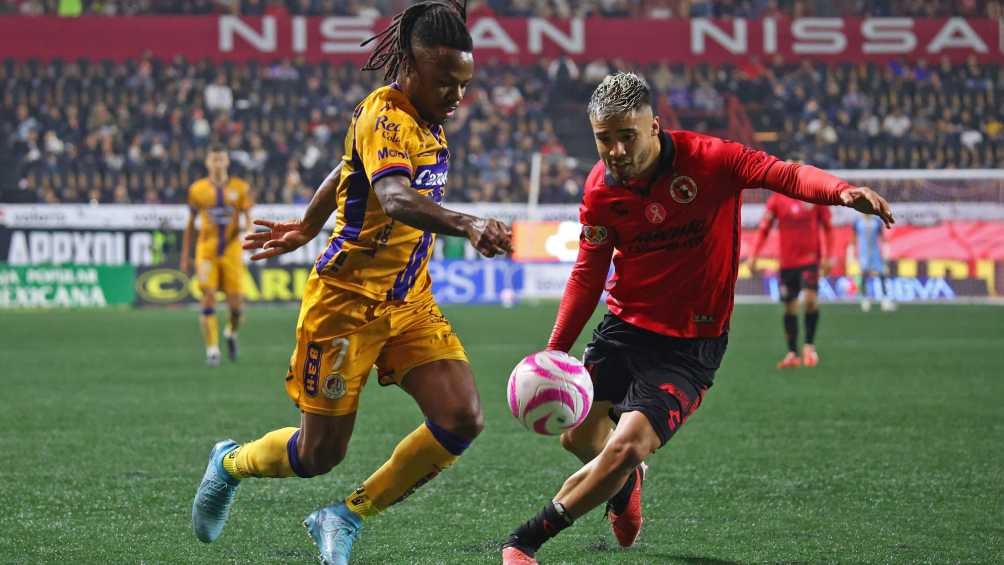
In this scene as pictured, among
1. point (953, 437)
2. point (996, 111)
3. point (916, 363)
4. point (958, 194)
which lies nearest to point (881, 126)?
point (996, 111)

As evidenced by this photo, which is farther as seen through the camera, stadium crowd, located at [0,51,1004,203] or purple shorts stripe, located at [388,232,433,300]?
stadium crowd, located at [0,51,1004,203]

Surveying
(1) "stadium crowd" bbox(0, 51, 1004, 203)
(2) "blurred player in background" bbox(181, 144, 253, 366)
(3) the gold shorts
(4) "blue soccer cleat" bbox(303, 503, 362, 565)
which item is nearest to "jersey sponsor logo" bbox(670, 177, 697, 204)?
(3) the gold shorts

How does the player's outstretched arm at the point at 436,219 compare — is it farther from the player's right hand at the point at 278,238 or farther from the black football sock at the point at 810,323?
the black football sock at the point at 810,323

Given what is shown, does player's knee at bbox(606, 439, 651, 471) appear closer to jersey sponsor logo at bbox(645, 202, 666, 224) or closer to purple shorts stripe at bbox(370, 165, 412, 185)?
jersey sponsor logo at bbox(645, 202, 666, 224)

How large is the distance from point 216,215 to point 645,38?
19674 mm

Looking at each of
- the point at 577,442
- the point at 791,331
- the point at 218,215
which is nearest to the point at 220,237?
the point at 218,215

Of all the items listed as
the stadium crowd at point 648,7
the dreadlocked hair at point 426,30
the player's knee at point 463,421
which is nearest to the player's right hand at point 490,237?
the dreadlocked hair at point 426,30

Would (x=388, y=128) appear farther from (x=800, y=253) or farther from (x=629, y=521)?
(x=800, y=253)

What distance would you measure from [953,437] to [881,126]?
2294 centimetres

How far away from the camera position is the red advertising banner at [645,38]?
104ft

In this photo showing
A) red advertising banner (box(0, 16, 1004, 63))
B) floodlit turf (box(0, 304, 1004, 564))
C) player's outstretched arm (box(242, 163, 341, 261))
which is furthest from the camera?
red advertising banner (box(0, 16, 1004, 63))

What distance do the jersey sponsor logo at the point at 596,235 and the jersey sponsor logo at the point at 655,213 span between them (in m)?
Result: 0.18

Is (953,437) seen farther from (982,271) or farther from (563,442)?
(982,271)

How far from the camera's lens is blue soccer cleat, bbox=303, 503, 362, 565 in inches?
191
